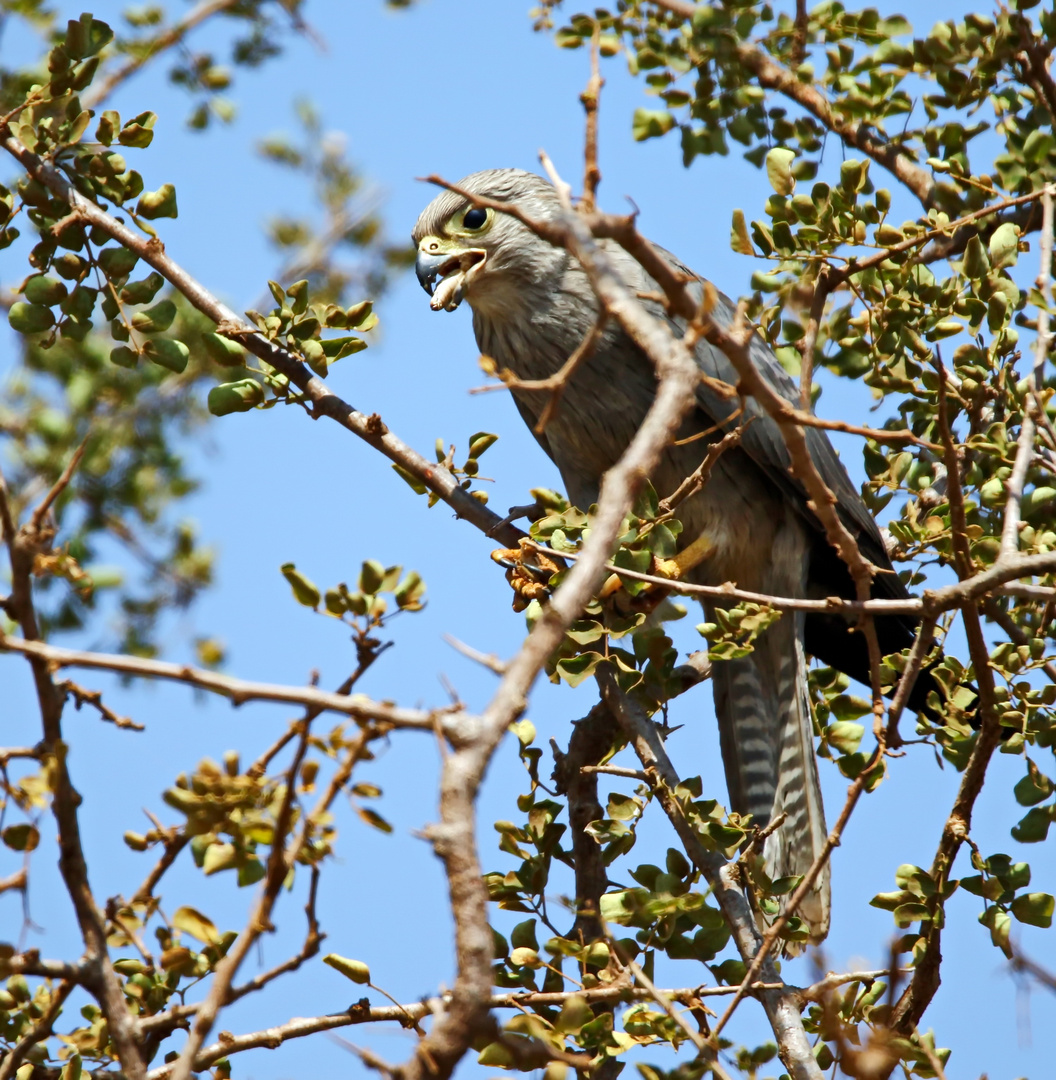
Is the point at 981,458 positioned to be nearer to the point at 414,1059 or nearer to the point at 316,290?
the point at 414,1059

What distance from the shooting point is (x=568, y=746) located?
3.29 metres

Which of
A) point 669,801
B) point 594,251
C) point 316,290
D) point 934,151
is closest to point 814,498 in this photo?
point 594,251

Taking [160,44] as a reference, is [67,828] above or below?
below

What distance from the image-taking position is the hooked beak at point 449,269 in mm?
4027

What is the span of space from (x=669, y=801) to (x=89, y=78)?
198 cm

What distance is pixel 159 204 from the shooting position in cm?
270

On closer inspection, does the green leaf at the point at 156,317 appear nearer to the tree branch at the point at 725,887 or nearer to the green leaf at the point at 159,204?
the green leaf at the point at 159,204

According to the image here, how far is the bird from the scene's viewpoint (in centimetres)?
376

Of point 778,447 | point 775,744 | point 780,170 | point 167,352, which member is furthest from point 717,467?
point 167,352

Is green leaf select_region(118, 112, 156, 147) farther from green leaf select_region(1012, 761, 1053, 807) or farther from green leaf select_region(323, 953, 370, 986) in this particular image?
green leaf select_region(1012, 761, 1053, 807)

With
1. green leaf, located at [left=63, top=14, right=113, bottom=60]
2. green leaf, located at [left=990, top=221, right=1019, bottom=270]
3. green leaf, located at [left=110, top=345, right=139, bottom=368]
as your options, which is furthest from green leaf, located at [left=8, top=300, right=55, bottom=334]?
green leaf, located at [left=990, top=221, right=1019, bottom=270]

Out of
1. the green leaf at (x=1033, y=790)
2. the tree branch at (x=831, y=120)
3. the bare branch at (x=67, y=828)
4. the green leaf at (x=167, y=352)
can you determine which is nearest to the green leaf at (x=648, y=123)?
the tree branch at (x=831, y=120)

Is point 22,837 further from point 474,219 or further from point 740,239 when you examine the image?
point 474,219

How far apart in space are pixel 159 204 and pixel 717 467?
2.05 metres
